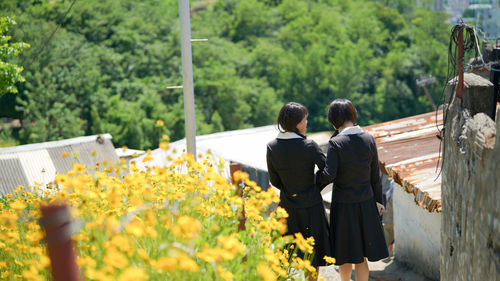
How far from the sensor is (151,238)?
7.14 feet

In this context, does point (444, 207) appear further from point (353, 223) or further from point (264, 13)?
point (264, 13)

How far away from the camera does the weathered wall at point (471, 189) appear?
7.82 feet

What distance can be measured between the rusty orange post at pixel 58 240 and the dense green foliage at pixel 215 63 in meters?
28.0

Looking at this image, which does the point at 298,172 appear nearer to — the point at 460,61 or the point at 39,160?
the point at 460,61

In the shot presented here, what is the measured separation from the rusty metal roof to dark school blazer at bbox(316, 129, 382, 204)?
19.6 inches

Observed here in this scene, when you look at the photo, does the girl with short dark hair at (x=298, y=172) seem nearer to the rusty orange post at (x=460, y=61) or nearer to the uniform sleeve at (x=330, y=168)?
the uniform sleeve at (x=330, y=168)

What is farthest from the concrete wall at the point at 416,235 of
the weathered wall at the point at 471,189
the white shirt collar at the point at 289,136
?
the white shirt collar at the point at 289,136

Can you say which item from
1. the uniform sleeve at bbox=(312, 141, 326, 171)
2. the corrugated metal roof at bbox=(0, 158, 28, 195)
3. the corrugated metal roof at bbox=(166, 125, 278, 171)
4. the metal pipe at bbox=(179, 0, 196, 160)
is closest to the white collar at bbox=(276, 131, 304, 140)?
the uniform sleeve at bbox=(312, 141, 326, 171)

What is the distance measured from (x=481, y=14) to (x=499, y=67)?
40.6m

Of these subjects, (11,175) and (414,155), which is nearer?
(414,155)

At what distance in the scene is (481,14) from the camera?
4028 centimetres

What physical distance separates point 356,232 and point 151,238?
5.68ft

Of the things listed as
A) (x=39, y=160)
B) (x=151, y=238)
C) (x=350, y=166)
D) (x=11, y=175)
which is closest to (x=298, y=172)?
(x=350, y=166)

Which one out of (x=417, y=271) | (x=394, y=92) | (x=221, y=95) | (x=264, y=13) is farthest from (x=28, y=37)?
(x=417, y=271)
